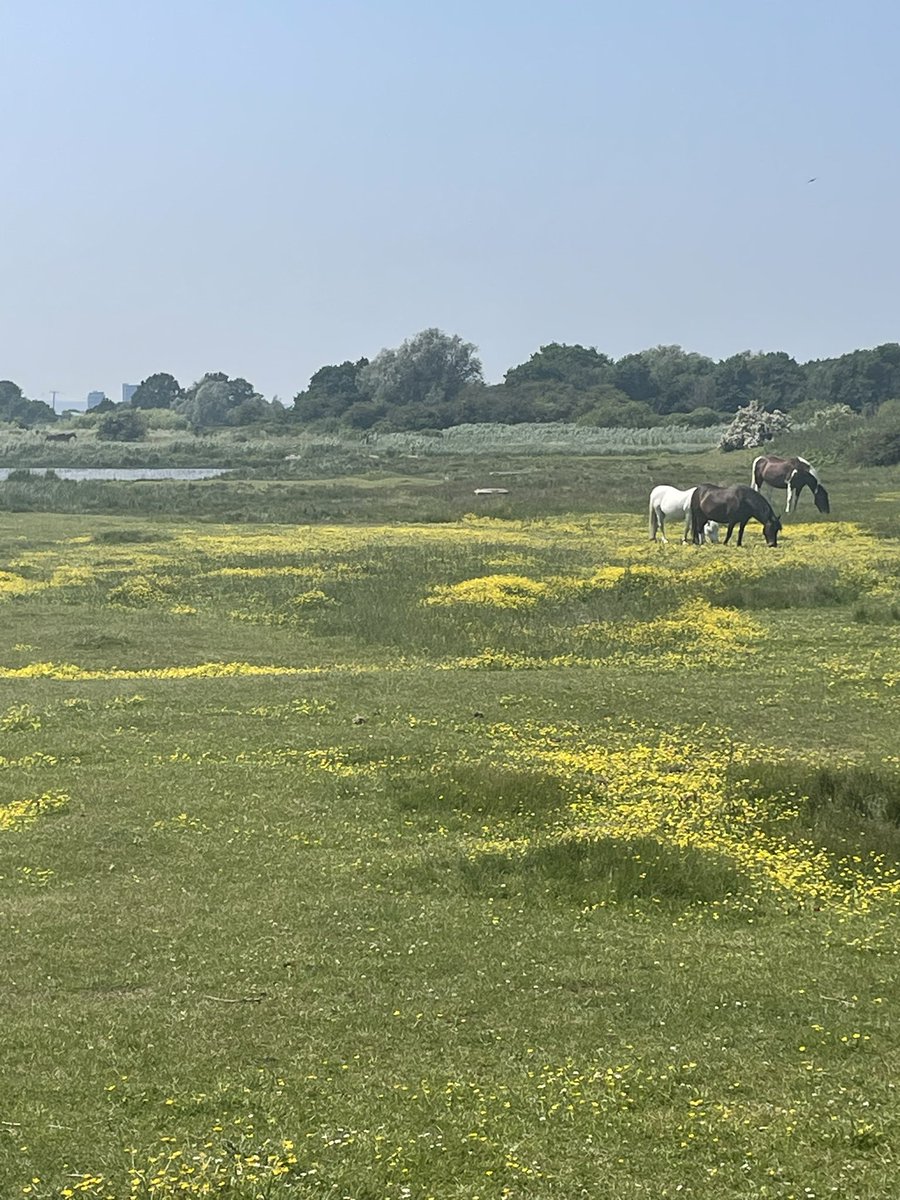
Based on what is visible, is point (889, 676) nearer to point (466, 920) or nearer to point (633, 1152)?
point (466, 920)

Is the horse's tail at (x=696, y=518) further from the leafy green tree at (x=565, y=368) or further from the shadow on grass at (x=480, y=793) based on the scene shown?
the leafy green tree at (x=565, y=368)

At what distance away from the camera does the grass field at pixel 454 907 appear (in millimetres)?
6055

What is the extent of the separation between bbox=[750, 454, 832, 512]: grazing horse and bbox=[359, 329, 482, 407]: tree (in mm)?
102140

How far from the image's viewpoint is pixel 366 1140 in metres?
6.04

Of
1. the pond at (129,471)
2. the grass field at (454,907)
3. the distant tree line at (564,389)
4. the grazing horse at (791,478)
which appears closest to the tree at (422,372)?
the distant tree line at (564,389)

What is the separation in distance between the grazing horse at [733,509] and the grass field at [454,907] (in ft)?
31.5

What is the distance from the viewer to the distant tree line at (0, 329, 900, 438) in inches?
5113

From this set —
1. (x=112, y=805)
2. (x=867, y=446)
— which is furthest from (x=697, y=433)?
(x=112, y=805)

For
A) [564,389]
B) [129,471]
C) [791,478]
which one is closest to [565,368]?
[564,389]

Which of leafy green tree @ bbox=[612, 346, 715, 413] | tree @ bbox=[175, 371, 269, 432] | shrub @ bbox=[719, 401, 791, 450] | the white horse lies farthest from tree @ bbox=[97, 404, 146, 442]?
the white horse

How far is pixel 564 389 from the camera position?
5595 inches

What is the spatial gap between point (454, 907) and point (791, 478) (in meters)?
33.5

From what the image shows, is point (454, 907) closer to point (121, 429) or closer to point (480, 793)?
point (480, 793)

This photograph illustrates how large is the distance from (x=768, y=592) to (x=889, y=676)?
7.16 m
